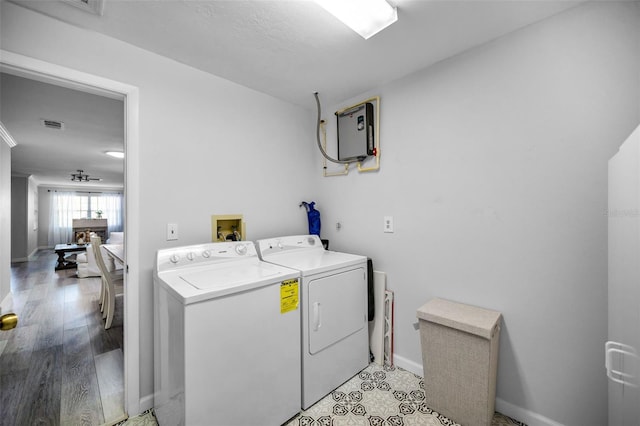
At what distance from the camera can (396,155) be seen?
2.09m

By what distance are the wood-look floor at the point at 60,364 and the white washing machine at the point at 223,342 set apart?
1.73ft

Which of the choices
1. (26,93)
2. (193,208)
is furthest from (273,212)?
(26,93)

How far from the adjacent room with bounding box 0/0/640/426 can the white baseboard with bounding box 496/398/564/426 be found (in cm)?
1

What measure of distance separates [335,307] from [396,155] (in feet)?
4.13

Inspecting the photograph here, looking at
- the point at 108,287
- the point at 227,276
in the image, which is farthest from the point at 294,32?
the point at 108,287

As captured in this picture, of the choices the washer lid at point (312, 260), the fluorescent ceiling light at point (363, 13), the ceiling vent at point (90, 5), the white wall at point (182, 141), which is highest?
the ceiling vent at point (90, 5)

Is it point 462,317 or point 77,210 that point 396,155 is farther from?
point 77,210

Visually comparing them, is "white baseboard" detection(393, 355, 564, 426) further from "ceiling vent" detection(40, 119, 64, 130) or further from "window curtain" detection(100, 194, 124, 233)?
"window curtain" detection(100, 194, 124, 233)

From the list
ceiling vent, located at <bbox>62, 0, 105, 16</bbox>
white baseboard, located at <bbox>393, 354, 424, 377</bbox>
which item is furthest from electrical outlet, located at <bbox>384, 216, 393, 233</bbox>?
ceiling vent, located at <bbox>62, 0, 105, 16</bbox>

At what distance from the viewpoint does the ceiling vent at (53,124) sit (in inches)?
116

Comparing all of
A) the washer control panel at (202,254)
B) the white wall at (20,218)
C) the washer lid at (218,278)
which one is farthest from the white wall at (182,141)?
the white wall at (20,218)

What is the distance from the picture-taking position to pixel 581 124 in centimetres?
133

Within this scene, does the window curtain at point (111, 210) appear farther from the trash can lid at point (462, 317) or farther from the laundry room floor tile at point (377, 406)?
the trash can lid at point (462, 317)

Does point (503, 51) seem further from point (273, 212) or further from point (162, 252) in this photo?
point (162, 252)
